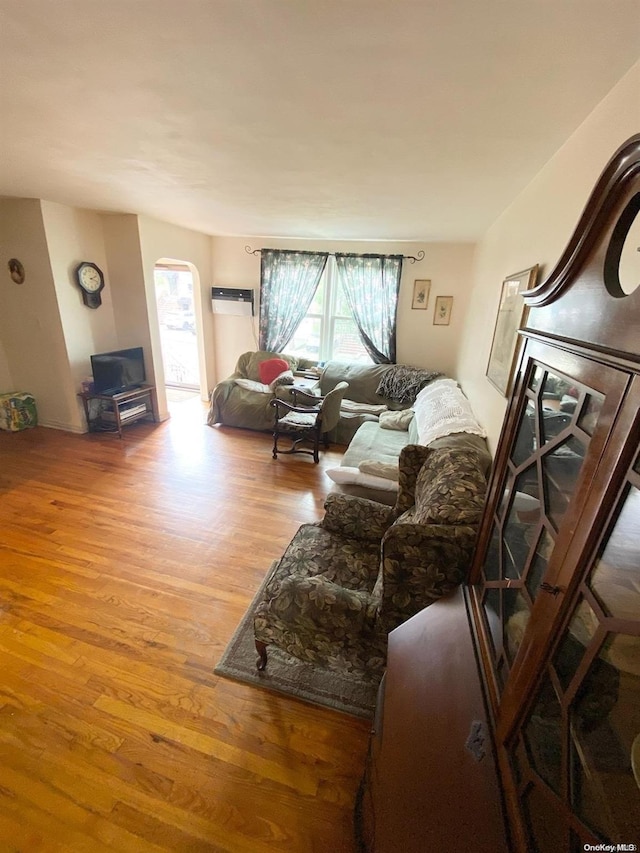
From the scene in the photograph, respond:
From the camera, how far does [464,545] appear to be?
118 centimetres

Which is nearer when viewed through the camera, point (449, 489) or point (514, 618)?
point (514, 618)

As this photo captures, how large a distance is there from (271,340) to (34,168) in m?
3.15

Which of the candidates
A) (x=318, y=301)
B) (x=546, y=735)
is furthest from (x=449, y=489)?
(x=318, y=301)

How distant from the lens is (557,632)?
1.80 ft

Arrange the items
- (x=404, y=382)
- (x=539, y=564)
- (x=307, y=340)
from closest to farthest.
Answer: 1. (x=539, y=564)
2. (x=404, y=382)
3. (x=307, y=340)

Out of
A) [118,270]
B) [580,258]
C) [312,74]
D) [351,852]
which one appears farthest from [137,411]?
[580,258]

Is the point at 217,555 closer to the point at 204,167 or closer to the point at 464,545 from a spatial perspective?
the point at 464,545

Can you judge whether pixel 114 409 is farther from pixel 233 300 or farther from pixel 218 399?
pixel 233 300

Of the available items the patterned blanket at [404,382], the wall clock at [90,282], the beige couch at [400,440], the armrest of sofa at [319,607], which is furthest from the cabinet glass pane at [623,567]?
the wall clock at [90,282]

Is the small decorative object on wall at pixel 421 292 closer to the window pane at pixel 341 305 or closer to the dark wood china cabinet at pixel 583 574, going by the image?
the window pane at pixel 341 305

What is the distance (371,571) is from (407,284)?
398cm

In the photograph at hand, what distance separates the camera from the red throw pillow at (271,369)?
474 cm

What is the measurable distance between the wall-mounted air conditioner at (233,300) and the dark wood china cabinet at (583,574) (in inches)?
193

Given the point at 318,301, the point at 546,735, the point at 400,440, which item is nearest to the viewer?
the point at 546,735
